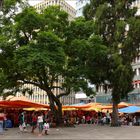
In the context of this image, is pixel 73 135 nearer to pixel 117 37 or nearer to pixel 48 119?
pixel 48 119

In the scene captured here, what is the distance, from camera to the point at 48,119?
1526 inches

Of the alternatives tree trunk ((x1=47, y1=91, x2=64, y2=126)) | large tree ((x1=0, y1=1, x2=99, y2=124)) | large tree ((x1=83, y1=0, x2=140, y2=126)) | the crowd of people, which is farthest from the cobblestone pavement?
large tree ((x1=83, y1=0, x2=140, y2=126))

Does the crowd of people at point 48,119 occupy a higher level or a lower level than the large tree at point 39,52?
lower

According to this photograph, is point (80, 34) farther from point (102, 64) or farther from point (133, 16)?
point (133, 16)

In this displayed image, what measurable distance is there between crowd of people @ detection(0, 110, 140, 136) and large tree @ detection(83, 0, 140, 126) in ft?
18.8

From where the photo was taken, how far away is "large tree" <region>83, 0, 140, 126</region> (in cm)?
4191

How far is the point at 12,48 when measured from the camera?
3428 centimetres

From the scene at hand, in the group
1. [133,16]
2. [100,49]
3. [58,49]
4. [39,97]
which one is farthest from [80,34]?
[39,97]

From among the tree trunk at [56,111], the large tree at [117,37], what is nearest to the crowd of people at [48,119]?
the tree trunk at [56,111]

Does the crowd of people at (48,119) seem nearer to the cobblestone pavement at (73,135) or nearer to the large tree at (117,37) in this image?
the cobblestone pavement at (73,135)

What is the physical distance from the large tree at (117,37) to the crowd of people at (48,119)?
5725mm

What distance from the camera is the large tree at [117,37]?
4191cm

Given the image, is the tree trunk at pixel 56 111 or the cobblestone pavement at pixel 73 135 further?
the tree trunk at pixel 56 111

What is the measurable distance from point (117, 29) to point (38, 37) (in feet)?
43.2
